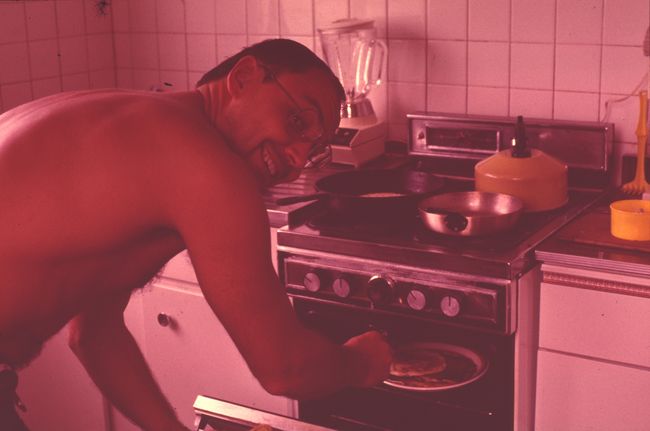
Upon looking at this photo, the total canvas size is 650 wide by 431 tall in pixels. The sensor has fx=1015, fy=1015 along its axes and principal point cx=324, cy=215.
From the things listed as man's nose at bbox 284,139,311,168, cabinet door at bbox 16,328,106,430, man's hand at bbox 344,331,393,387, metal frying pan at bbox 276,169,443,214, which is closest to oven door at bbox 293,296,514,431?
metal frying pan at bbox 276,169,443,214

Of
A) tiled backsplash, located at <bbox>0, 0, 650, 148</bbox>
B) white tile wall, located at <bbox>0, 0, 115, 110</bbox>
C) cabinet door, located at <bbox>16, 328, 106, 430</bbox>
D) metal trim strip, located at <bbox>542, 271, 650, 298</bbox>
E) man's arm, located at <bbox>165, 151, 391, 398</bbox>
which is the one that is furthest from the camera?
white tile wall, located at <bbox>0, 0, 115, 110</bbox>

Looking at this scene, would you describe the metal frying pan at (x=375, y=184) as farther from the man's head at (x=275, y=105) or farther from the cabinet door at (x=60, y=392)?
the cabinet door at (x=60, y=392)

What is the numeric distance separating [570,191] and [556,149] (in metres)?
0.11

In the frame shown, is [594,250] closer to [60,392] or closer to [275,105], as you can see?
[275,105]

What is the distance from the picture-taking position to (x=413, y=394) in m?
2.26

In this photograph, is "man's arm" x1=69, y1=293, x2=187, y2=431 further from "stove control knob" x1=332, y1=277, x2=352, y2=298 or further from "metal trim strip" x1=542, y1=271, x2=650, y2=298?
"metal trim strip" x1=542, y1=271, x2=650, y2=298

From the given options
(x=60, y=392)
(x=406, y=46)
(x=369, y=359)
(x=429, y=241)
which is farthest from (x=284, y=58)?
(x=60, y=392)

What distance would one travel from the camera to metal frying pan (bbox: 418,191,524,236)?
216 cm

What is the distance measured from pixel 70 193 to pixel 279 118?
0.34 m

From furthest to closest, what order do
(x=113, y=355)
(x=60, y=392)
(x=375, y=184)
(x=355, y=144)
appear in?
(x=60, y=392) < (x=355, y=144) < (x=375, y=184) < (x=113, y=355)

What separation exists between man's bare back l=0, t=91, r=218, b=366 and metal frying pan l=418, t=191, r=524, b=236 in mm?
812

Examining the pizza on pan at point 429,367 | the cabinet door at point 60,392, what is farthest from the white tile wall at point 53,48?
the pizza on pan at point 429,367

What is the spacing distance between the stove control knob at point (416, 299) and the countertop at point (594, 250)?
251 millimetres

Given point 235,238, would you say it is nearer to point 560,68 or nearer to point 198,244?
point 198,244
